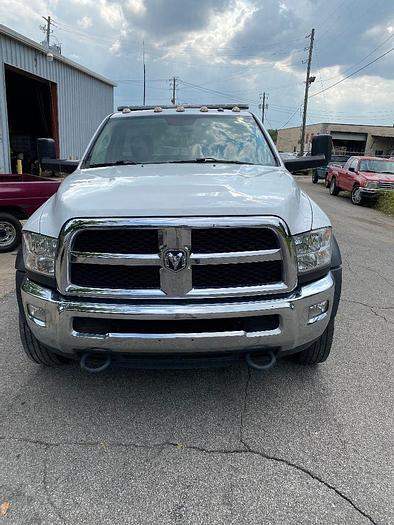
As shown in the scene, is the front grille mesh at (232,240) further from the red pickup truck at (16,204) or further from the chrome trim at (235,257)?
the red pickup truck at (16,204)

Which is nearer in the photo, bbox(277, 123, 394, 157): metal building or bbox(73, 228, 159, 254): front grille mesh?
bbox(73, 228, 159, 254): front grille mesh

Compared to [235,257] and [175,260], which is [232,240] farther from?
[175,260]

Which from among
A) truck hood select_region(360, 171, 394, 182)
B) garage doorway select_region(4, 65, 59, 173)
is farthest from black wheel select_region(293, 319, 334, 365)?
garage doorway select_region(4, 65, 59, 173)

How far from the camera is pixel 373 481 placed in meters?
2.22

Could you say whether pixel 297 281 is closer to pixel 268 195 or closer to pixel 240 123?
pixel 268 195

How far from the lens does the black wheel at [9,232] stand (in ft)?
22.5

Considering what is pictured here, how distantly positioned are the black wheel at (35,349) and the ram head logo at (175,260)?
116 cm

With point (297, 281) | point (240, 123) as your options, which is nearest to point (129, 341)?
point (297, 281)

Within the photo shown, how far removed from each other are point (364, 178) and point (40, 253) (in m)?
15.3

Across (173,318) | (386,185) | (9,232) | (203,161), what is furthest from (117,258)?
(386,185)

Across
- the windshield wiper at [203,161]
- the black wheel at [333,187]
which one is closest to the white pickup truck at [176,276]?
the windshield wiper at [203,161]

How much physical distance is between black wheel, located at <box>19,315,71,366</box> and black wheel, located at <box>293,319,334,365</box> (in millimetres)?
1767

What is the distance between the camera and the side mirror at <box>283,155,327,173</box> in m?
4.20

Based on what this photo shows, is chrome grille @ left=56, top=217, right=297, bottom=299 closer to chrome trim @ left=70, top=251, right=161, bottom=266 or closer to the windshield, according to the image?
chrome trim @ left=70, top=251, right=161, bottom=266
